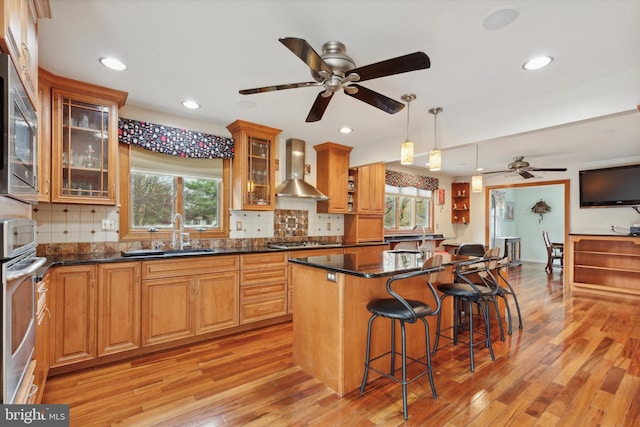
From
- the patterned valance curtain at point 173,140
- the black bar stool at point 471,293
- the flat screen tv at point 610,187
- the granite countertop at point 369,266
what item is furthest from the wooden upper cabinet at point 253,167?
the flat screen tv at point 610,187

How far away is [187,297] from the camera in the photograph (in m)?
3.09

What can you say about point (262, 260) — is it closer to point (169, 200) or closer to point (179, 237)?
point (179, 237)

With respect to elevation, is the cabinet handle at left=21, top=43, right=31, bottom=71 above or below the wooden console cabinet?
above

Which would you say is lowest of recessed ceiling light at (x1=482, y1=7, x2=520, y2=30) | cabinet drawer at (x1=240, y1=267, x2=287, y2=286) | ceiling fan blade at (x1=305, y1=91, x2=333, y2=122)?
cabinet drawer at (x1=240, y1=267, x2=287, y2=286)

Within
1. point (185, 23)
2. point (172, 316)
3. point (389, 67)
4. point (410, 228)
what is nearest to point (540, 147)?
point (410, 228)

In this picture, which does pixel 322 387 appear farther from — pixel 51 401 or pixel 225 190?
pixel 225 190

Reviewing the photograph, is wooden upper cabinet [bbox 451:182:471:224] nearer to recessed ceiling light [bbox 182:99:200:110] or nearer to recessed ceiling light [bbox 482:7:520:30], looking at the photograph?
recessed ceiling light [bbox 482:7:520:30]

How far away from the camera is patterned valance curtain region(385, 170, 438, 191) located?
6148mm

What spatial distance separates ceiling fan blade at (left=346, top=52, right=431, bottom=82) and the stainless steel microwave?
5.21 feet

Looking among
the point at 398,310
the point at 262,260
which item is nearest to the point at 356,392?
the point at 398,310

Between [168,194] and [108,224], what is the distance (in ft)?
2.23

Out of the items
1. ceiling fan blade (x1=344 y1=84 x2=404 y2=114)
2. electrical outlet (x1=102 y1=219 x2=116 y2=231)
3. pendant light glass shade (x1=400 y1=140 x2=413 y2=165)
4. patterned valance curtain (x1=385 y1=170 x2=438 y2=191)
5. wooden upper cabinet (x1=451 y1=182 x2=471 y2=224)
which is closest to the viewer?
ceiling fan blade (x1=344 y1=84 x2=404 y2=114)

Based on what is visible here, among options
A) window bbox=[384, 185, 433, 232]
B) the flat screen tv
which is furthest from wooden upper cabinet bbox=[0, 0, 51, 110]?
the flat screen tv

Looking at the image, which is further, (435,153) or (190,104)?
(190,104)
